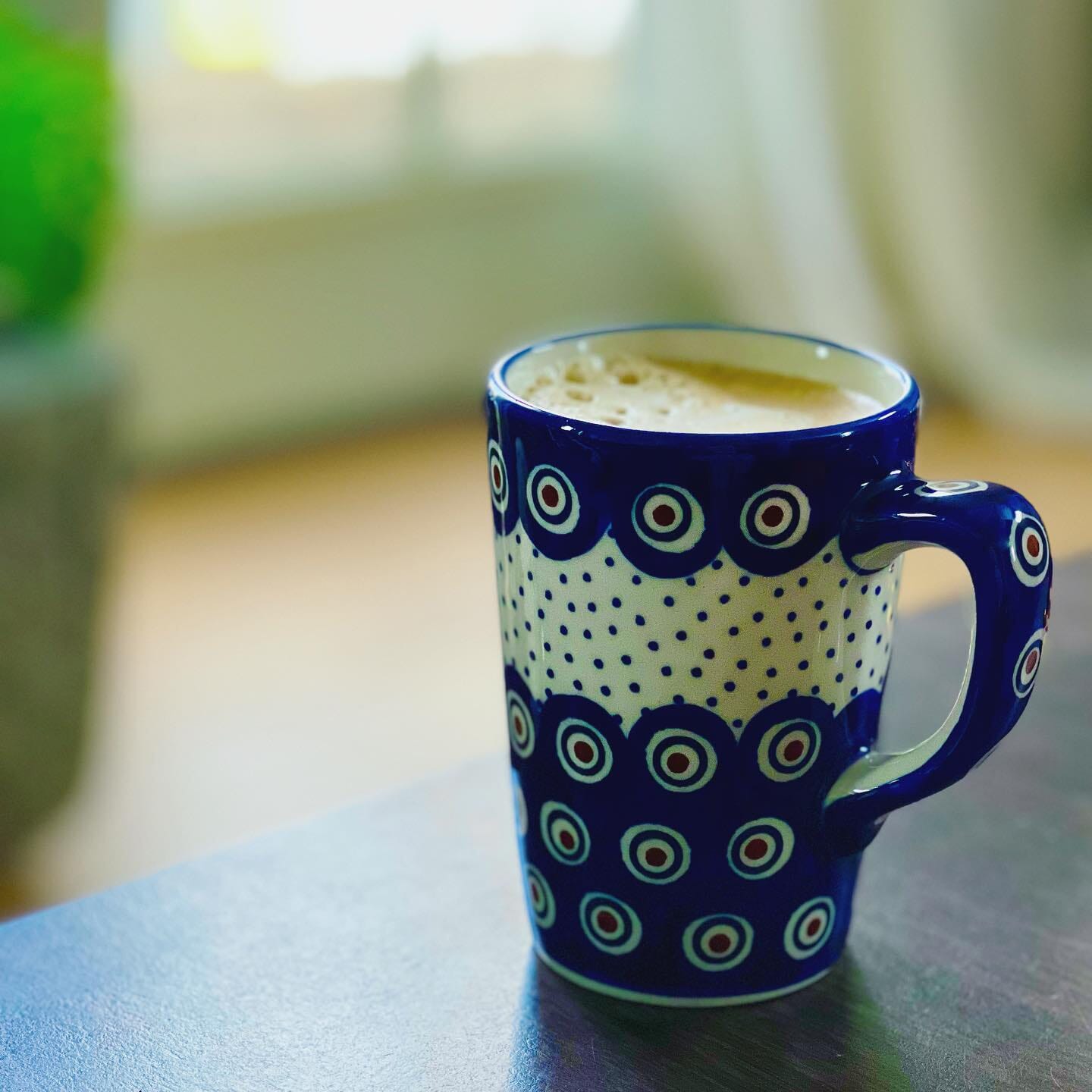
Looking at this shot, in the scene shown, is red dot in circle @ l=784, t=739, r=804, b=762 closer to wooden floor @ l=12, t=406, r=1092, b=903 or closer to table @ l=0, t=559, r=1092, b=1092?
table @ l=0, t=559, r=1092, b=1092

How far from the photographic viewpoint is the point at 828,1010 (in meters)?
0.42

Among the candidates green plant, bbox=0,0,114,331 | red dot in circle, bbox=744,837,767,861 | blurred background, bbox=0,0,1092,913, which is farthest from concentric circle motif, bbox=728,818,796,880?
blurred background, bbox=0,0,1092,913

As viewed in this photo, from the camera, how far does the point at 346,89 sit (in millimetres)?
2619

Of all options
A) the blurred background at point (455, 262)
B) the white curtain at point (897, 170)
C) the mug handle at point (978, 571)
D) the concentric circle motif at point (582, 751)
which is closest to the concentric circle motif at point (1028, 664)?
the mug handle at point (978, 571)

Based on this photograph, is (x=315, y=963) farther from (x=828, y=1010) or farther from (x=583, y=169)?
(x=583, y=169)

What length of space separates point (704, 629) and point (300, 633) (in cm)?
165

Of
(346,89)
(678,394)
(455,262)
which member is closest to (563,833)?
(678,394)

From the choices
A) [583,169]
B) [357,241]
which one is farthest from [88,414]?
[583,169]

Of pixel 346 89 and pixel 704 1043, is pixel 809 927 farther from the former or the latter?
pixel 346 89

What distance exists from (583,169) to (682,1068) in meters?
2.67

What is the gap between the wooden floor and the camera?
1551 millimetres

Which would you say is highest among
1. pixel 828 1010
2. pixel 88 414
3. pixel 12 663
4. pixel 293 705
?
pixel 828 1010

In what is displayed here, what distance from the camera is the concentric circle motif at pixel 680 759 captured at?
0.39 m

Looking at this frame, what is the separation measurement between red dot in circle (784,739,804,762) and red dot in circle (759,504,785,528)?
6 cm
